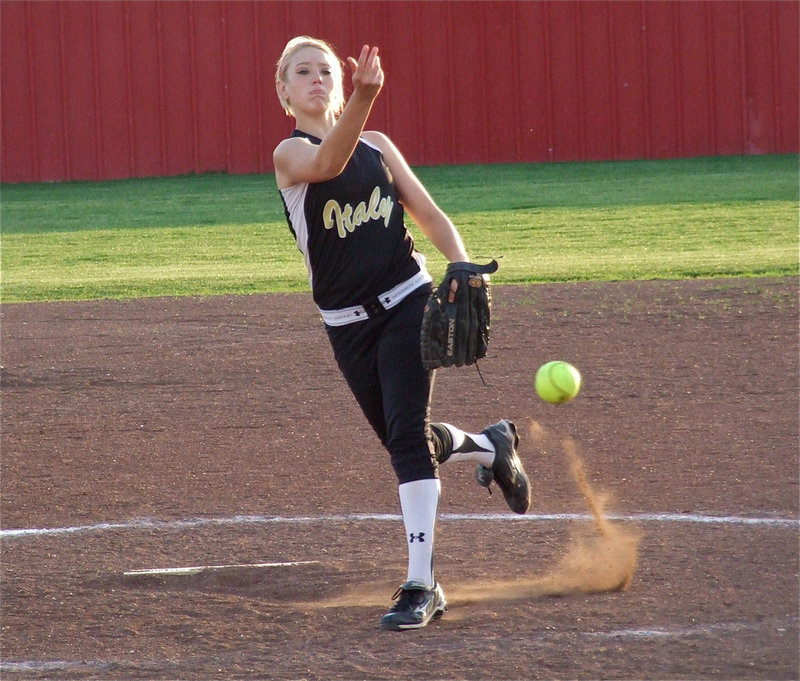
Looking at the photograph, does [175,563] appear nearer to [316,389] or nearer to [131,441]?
[131,441]

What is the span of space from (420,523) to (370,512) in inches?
47.3

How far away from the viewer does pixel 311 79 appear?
3.73 m

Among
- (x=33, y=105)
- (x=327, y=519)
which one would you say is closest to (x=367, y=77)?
(x=327, y=519)

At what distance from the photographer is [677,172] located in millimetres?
18906

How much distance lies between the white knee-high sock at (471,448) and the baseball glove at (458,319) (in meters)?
0.29

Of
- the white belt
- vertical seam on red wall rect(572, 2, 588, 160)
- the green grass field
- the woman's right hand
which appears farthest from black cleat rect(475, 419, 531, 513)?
vertical seam on red wall rect(572, 2, 588, 160)

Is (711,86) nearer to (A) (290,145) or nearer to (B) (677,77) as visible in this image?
(B) (677,77)

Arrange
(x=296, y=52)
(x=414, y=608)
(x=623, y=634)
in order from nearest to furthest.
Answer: (x=623, y=634) → (x=414, y=608) → (x=296, y=52)

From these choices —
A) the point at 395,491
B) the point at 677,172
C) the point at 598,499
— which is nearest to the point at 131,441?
the point at 395,491

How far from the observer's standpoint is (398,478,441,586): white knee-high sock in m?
3.62

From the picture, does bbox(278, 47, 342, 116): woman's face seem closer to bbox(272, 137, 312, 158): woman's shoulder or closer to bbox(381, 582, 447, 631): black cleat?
bbox(272, 137, 312, 158): woman's shoulder

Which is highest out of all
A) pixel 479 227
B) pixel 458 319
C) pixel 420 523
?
pixel 479 227

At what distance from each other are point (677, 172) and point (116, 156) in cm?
940

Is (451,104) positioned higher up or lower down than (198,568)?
higher up
